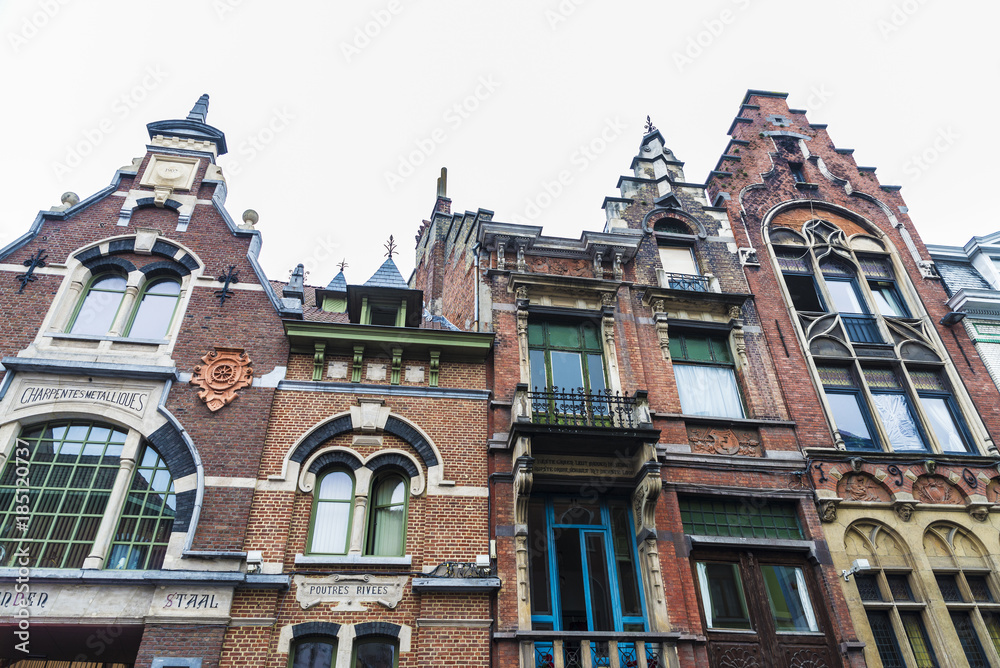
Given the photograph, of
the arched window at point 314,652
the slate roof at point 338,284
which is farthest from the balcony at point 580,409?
the slate roof at point 338,284

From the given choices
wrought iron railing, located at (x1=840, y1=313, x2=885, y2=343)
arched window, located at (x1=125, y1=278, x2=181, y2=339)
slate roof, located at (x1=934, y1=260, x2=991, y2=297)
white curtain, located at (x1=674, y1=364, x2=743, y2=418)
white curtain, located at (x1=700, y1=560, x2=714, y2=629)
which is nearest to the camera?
white curtain, located at (x1=700, y1=560, x2=714, y2=629)

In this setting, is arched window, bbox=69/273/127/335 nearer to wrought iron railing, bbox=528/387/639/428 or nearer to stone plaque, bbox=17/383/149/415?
stone plaque, bbox=17/383/149/415

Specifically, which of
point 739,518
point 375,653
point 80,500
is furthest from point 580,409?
point 80,500

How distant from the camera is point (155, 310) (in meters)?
13.7

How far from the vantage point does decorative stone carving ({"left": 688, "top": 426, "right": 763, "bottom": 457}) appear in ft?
45.1

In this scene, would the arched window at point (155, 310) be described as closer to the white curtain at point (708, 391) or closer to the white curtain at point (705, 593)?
the white curtain at point (708, 391)

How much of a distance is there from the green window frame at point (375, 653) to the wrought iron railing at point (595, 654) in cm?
233

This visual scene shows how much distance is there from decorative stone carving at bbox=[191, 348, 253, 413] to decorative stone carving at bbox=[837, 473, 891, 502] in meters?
12.6

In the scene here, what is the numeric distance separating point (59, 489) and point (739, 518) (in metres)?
12.8

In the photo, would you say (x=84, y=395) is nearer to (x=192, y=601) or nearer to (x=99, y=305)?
(x=99, y=305)

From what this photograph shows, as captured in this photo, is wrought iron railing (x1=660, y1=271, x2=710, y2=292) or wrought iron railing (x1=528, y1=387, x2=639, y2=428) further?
wrought iron railing (x1=660, y1=271, x2=710, y2=292)

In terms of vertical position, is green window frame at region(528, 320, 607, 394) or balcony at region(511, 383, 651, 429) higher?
green window frame at region(528, 320, 607, 394)

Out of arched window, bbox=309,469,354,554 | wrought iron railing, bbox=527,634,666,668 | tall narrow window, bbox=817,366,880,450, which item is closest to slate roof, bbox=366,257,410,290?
arched window, bbox=309,469,354,554

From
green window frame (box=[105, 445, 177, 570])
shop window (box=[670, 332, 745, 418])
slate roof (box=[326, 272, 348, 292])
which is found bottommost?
green window frame (box=[105, 445, 177, 570])
